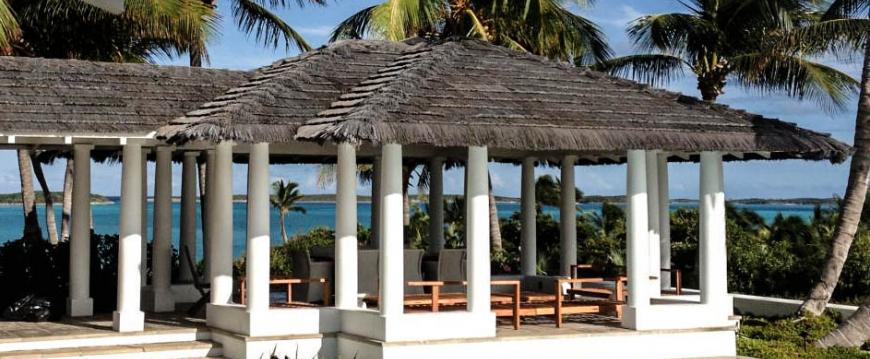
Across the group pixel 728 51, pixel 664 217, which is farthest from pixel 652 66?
pixel 664 217

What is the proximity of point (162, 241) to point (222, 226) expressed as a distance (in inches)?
124

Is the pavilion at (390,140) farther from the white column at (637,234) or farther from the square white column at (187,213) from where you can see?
the square white column at (187,213)

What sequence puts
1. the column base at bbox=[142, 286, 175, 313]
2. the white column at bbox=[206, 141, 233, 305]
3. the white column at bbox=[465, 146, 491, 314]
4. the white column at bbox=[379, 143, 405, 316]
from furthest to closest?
the column base at bbox=[142, 286, 175, 313], the white column at bbox=[206, 141, 233, 305], the white column at bbox=[465, 146, 491, 314], the white column at bbox=[379, 143, 405, 316]

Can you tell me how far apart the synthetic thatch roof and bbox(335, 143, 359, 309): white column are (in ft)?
7.87

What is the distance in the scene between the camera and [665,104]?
14.4 m

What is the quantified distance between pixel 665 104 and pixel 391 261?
13.7 ft

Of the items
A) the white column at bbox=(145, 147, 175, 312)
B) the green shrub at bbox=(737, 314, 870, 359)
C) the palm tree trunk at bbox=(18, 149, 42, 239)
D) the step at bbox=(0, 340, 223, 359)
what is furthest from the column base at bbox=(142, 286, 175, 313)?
the green shrub at bbox=(737, 314, 870, 359)

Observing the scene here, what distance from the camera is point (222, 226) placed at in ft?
46.1

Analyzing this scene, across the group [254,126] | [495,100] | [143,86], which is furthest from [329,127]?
[143,86]

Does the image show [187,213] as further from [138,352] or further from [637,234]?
[637,234]

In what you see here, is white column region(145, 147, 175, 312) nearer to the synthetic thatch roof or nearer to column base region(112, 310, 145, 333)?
the synthetic thatch roof

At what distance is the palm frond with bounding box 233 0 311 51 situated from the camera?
26203mm

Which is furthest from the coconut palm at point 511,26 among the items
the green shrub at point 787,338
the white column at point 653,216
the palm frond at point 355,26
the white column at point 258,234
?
the white column at point 258,234

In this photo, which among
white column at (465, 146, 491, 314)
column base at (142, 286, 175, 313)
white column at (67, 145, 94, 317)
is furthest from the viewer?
column base at (142, 286, 175, 313)
